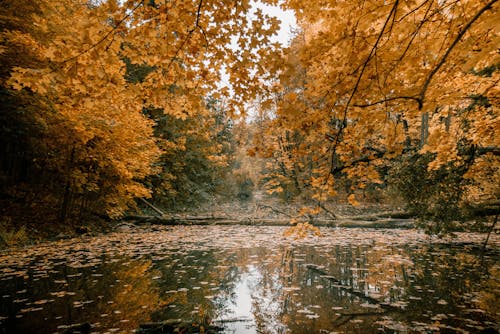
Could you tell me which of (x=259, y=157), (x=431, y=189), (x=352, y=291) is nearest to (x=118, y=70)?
(x=259, y=157)

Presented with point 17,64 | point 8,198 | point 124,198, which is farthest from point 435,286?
point 8,198

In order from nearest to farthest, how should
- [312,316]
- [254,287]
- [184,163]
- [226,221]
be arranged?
[312,316], [254,287], [226,221], [184,163]

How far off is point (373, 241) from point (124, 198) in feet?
29.7

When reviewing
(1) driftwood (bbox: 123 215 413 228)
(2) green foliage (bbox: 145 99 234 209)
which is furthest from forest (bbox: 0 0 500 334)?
(2) green foliage (bbox: 145 99 234 209)

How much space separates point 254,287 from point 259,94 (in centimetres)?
327

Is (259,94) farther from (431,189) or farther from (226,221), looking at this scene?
(226,221)

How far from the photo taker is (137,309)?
13.1 ft

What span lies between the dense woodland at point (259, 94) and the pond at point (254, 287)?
1.49 m

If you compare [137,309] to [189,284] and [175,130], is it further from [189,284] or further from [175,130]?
[175,130]

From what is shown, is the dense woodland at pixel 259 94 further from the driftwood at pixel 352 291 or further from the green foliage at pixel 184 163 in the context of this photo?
the driftwood at pixel 352 291

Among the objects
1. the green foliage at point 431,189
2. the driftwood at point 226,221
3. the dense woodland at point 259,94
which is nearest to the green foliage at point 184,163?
the dense woodland at point 259,94

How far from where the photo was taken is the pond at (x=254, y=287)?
11.8 ft

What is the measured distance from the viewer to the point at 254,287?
498 centimetres

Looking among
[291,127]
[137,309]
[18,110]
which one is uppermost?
[18,110]
